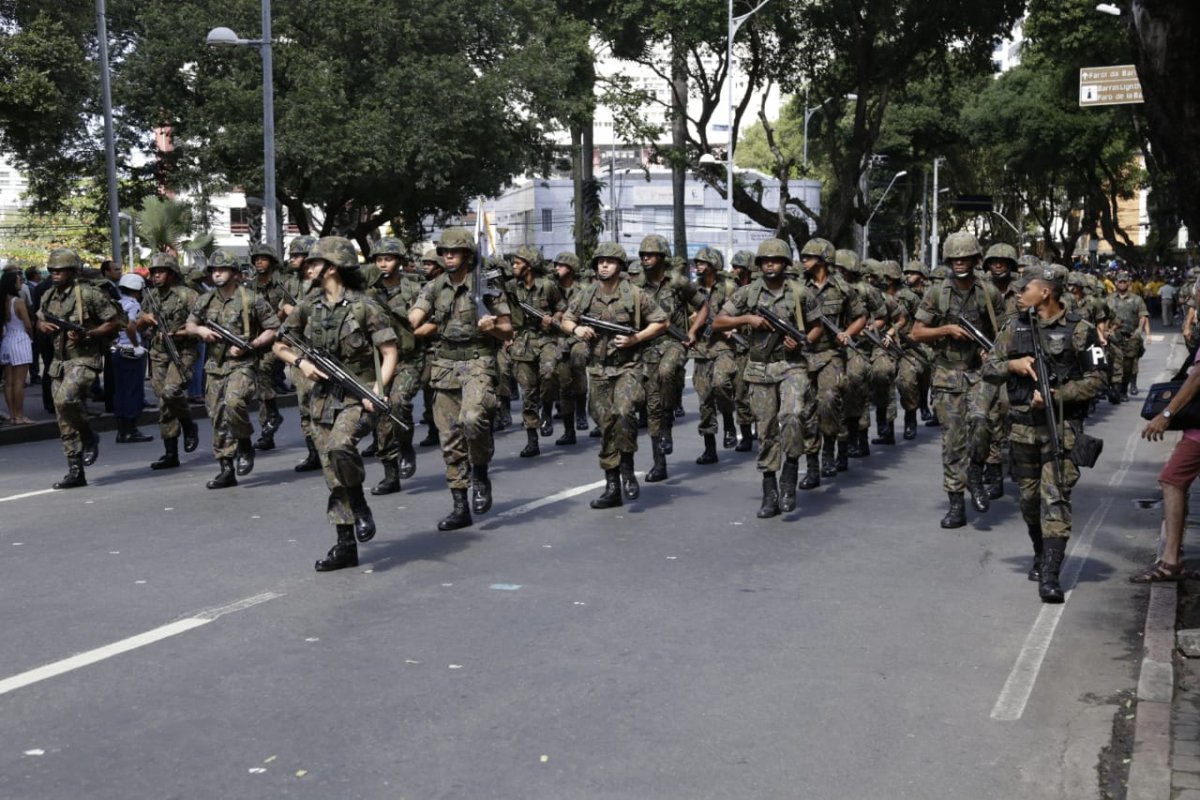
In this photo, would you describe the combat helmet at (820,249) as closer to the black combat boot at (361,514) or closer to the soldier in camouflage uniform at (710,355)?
the soldier in camouflage uniform at (710,355)

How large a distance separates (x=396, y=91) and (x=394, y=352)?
81.9 feet

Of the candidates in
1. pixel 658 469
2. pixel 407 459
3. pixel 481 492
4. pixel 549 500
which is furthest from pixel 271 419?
pixel 481 492

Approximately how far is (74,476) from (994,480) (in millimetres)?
7080

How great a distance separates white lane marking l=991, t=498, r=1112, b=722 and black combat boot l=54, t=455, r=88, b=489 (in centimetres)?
736

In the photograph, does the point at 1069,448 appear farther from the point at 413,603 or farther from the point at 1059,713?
the point at 413,603

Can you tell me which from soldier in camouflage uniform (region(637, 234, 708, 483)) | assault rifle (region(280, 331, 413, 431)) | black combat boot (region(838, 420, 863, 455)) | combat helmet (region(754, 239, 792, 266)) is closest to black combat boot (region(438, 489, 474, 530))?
assault rifle (region(280, 331, 413, 431))

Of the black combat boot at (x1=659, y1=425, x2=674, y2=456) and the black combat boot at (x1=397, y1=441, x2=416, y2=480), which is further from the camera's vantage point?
the black combat boot at (x1=659, y1=425, x2=674, y2=456)

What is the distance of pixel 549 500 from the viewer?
10984 mm

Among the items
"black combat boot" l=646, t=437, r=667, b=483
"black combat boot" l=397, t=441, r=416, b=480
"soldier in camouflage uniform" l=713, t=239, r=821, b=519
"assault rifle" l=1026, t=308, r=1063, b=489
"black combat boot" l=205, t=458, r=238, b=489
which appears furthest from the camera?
"black combat boot" l=646, t=437, r=667, b=483

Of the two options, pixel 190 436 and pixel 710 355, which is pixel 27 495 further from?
pixel 710 355

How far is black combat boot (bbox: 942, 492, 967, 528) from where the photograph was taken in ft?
33.1

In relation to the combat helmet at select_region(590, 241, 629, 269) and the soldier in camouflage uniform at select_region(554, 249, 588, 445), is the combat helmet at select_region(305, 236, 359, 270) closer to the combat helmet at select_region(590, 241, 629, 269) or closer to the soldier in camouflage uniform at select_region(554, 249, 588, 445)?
the combat helmet at select_region(590, 241, 629, 269)

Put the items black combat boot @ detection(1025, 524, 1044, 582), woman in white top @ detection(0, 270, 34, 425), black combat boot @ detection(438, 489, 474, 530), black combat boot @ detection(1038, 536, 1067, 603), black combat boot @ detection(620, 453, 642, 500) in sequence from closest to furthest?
black combat boot @ detection(1038, 536, 1067, 603) → black combat boot @ detection(1025, 524, 1044, 582) → black combat boot @ detection(438, 489, 474, 530) → black combat boot @ detection(620, 453, 642, 500) → woman in white top @ detection(0, 270, 34, 425)

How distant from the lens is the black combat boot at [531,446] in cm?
1363
